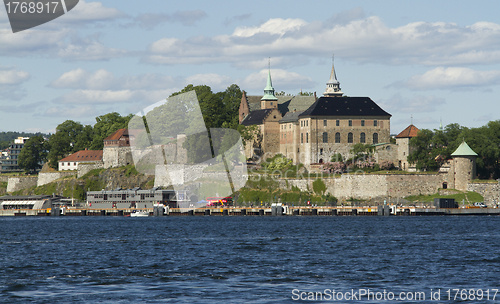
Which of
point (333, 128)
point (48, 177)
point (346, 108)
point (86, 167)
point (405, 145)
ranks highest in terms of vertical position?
point (346, 108)

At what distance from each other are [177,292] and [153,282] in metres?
3.25

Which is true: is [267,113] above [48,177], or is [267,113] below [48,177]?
above

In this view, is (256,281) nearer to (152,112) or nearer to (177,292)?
(177,292)

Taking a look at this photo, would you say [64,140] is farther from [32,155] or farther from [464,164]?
[464,164]

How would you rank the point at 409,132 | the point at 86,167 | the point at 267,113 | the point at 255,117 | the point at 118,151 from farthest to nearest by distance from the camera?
the point at 255,117, the point at 267,113, the point at 86,167, the point at 118,151, the point at 409,132

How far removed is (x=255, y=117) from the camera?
125m

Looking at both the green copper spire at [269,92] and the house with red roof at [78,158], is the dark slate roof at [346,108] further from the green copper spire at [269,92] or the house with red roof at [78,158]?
the house with red roof at [78,158]

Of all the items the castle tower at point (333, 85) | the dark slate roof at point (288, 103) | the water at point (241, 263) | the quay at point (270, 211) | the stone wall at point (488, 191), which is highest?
the castle tower at point (333, 85)

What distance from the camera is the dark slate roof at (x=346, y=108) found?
110188mm

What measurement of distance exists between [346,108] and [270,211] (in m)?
23.8

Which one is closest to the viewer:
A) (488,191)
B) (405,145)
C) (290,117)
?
(488,191)

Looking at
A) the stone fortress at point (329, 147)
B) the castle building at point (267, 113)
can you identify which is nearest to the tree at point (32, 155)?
the stone fortress at point (329, 147)

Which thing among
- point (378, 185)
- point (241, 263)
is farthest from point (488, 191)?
point (241, 263)

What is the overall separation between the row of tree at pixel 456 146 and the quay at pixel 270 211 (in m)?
8.41
